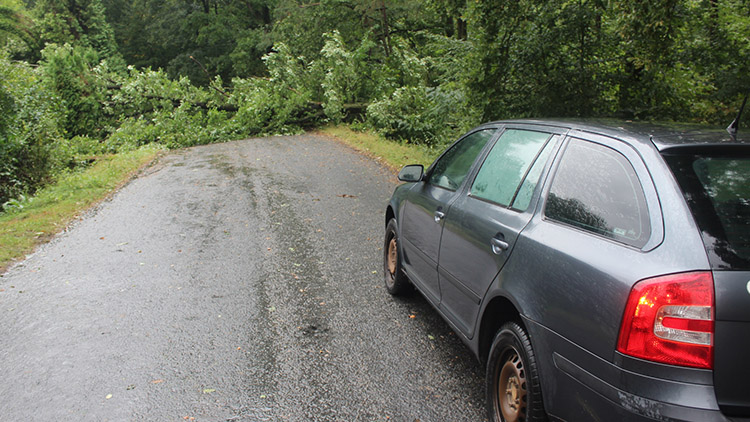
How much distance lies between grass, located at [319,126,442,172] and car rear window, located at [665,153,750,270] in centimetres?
1070

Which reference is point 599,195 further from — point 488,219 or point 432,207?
point 432,207

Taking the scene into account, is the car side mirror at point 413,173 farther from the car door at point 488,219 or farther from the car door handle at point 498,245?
the car door handle at point 498,245

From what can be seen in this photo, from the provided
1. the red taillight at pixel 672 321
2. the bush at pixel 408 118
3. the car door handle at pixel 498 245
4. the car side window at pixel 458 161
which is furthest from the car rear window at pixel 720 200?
the bush at pixel 408 118

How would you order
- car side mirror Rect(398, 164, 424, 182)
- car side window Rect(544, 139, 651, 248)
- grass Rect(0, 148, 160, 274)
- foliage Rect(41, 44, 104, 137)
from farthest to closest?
foliage Rect(41, 44, 104, 137)
grass Rect(0, 148, 160, 274)
car side mirror Rect(398, 164, 424, 182)
car side window Rect(544, 139, 651, 248)

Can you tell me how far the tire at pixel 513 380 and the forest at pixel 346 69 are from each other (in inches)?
193

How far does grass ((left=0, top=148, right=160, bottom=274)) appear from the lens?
7.84 meters

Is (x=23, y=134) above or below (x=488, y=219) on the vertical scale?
above

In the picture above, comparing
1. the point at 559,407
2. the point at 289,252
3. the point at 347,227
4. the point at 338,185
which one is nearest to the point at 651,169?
the point at 559,407

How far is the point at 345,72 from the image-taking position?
2247 centimetres

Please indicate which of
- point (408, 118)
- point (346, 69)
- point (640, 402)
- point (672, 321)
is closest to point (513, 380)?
point (640, 402)

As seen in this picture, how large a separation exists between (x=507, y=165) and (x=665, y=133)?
3.48ft

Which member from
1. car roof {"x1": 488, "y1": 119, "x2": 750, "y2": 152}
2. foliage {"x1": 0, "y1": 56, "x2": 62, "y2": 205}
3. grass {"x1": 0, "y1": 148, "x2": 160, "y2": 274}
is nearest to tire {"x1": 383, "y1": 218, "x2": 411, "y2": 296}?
car roof {"x1": 488, "y1": 119, "x2": 750, "y2": 152}

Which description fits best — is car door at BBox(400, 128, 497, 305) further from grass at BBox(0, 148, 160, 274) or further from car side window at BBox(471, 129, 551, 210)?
grass at BBox(0, 148, 160, 274)

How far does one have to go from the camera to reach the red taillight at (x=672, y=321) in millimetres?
2002
